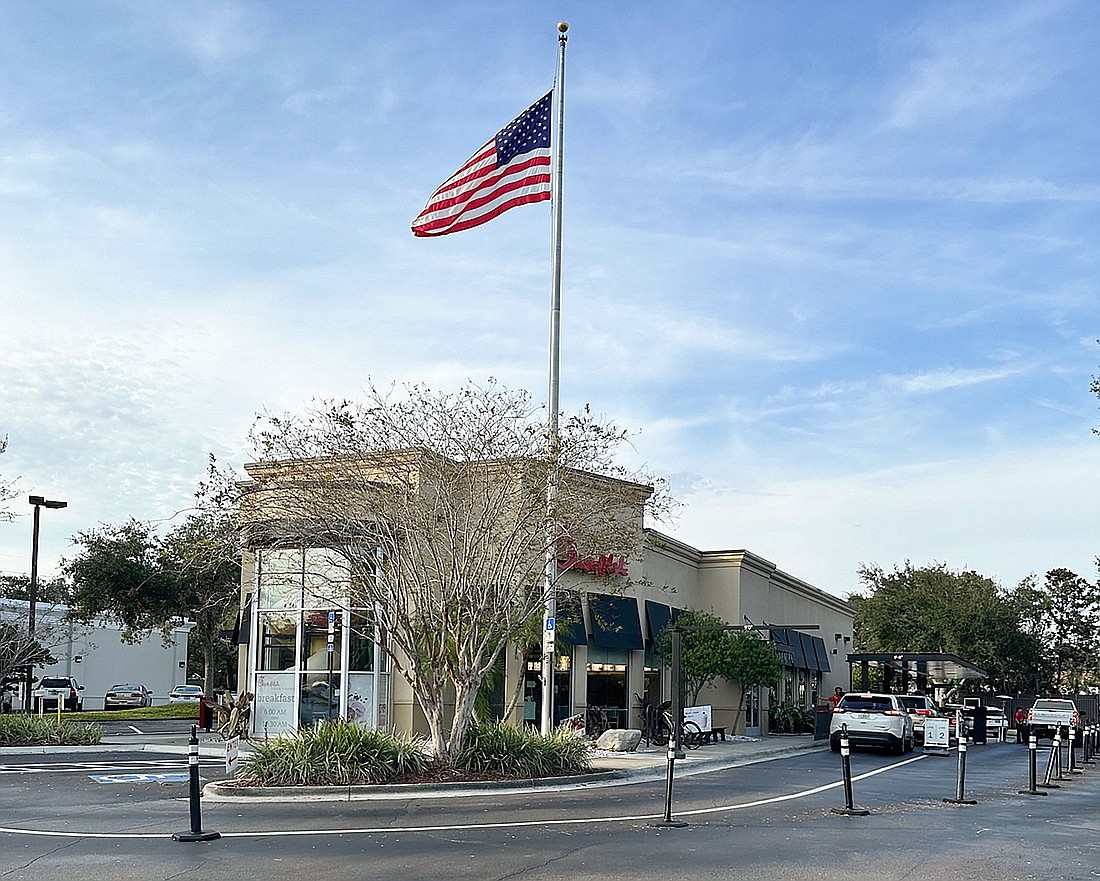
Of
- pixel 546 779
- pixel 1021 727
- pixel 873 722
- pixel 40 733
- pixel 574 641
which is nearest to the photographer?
pixel 546 779

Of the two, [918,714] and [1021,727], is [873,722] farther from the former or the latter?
[1021,727]

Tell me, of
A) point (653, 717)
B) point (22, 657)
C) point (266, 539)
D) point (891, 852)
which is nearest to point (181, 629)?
point (22, 657)

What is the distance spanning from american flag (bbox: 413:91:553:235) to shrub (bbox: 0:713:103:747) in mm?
15340

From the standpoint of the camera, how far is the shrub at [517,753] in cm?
2081

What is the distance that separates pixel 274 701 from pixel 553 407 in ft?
39.6

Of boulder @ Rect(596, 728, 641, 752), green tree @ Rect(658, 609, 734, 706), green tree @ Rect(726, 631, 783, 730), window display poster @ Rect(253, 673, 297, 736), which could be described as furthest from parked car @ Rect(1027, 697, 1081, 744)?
window display poster @ Rect(253, 673, 297, 736)

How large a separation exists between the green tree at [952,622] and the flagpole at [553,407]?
4534 cm

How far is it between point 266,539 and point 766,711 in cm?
2668

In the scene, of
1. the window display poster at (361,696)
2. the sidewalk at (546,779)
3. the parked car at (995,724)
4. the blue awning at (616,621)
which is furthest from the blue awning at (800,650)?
the window display poster at (361,696)

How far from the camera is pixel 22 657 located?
36.5 metres

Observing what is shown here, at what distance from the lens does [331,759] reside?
19.4 m

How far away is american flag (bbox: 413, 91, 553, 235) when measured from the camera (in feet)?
79.7

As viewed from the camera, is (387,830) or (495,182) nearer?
(387,830)

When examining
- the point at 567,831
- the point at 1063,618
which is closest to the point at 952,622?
the point at 1063,618
